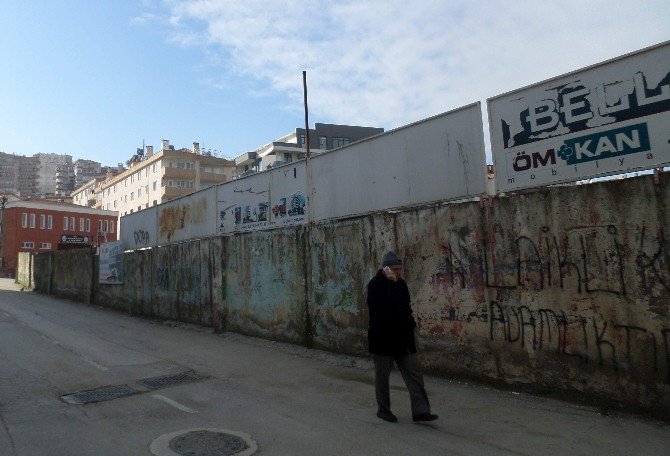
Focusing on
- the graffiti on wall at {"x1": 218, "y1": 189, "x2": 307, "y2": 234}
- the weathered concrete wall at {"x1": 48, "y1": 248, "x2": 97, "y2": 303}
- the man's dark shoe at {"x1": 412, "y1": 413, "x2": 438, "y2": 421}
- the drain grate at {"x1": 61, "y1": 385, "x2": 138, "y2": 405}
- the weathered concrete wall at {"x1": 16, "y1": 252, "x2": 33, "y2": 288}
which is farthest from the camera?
the weathered concrete wall at {"x1": 16, "y1": 252, "x2": 33, "y2": 288}

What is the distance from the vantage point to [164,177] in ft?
221

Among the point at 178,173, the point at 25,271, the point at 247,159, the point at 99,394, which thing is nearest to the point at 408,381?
the point at 99,394

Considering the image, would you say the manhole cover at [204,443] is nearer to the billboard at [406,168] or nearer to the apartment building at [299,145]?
the billboard at [406,168]

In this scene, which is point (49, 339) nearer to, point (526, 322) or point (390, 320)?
point (390, 320)

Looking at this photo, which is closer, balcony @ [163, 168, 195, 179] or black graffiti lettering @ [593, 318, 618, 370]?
black graffiti lettering @ [593, 318, 618, 370]

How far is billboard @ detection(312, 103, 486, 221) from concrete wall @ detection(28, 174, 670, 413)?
0.36 metres

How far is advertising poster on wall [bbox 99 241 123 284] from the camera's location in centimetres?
1880

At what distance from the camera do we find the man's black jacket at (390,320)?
5117 mm

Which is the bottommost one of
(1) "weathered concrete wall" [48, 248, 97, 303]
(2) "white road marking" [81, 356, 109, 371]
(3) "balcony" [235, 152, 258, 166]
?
(2) "white road marking" [81, 356, 109, 371]

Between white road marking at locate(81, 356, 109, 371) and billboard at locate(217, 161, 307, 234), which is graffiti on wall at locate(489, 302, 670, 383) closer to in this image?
billboard at locate(217, 161, 307, 234)

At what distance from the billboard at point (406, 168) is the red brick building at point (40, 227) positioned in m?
53.3

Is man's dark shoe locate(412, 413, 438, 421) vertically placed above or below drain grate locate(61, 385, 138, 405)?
below

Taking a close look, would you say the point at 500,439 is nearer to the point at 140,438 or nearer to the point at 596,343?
the point at 596,343

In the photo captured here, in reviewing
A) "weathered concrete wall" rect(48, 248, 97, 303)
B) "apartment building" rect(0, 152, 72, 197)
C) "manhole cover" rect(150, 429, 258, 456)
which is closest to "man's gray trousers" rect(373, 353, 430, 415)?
"manhole cover" rect(150, 429, 258, 456)
